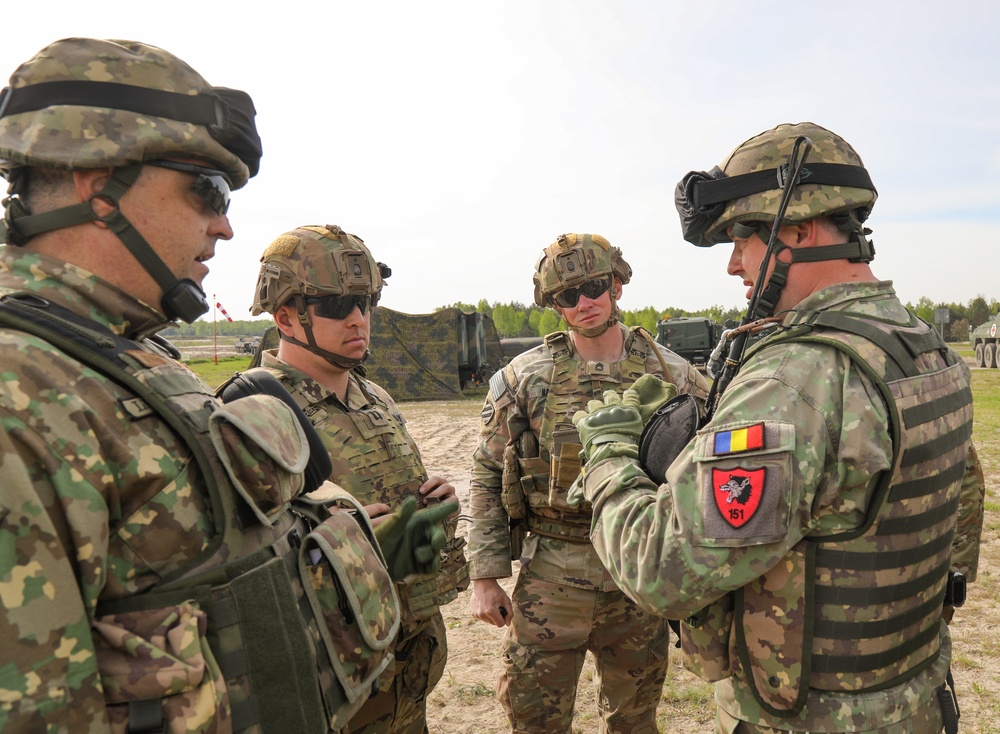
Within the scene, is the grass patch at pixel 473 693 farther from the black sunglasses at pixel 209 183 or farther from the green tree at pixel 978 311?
the green tree at pixel 978 311

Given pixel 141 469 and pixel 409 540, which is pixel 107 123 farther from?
pixel 409 540

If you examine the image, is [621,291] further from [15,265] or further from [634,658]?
[15,265]

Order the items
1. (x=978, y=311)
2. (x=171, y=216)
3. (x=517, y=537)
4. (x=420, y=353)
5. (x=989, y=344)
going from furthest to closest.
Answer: (x=978, y=311), (x=989, y=344), (x=420, y=353), (x=517, y=537), (x=171, y=216)

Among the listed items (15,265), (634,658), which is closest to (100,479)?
(15,265)

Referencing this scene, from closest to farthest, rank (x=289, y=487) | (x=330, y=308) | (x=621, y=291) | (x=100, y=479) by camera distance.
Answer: (x=100, y=479) → (x=289, y=487) → (x=330, y=308) → (x=621, y=291)

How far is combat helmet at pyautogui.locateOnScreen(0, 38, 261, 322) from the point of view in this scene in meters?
1.39

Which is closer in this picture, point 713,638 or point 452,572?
point 713,638

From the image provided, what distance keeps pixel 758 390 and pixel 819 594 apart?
596 mm

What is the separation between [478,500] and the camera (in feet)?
11.3

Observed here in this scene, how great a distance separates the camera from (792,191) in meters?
2.10

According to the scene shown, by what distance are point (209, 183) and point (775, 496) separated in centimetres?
161

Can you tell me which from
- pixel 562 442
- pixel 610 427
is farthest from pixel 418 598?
pixel 610 427

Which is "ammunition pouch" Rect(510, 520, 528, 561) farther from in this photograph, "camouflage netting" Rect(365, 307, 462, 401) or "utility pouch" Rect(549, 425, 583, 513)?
"camouflage netting" Rect(365, 307, 462, 401)

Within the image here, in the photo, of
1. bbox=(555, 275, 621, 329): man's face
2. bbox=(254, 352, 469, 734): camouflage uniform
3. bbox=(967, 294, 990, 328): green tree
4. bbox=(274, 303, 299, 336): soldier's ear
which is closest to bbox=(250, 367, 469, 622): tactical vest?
bbox=(254, 352, 469, 734): camouflage uniform
